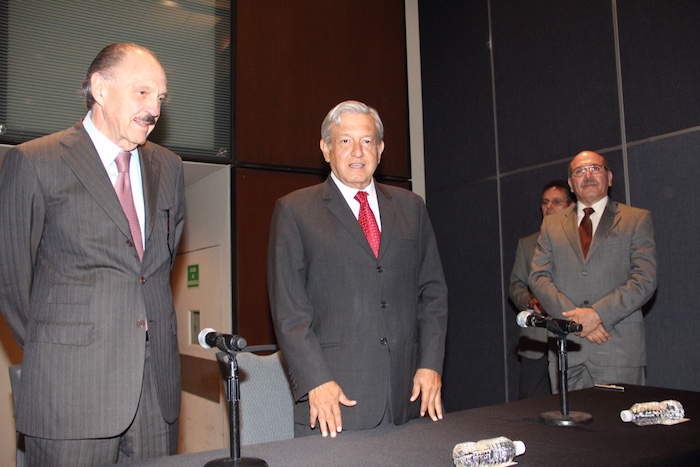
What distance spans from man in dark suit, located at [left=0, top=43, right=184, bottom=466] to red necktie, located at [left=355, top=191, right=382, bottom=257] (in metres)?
0.66

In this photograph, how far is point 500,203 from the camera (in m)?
4.58

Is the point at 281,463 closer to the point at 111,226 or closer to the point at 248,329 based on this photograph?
the point at 111,226

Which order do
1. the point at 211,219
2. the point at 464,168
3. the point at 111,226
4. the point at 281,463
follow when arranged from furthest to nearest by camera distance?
the point at 464,168 < the point at 211,219 < the point at 111,226 < the point at 281,463

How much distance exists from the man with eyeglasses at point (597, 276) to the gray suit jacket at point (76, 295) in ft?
6.96

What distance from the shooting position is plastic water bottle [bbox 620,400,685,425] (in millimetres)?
1648

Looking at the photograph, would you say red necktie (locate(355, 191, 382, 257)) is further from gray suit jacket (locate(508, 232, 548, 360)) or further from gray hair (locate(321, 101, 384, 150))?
gray suit jacket (locate(508, 232, 548, 360))

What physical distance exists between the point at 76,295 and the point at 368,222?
955 mm

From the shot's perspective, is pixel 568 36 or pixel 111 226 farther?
pixel 568 36

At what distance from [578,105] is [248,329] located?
8.71ft

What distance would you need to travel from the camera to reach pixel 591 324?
298 cm

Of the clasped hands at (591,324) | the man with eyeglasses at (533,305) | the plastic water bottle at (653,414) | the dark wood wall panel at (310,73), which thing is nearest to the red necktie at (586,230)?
the clasped hands at (591,324)

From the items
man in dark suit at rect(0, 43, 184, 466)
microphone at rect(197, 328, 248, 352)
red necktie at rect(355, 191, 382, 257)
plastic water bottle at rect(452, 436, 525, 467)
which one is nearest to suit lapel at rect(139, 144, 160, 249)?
man in dark suit at rect(0, 43, 184, 466)

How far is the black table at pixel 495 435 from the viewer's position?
1318 mm

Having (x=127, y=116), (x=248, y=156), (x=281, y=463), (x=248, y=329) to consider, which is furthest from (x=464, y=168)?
(x=281, y=463)
